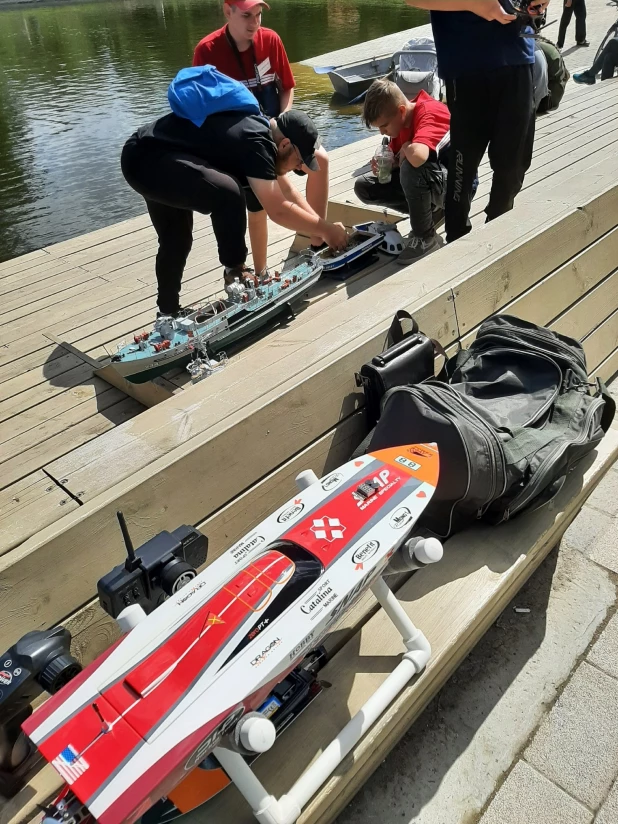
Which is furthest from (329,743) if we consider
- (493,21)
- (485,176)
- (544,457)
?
(485,176)

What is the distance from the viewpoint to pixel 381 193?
15.1ft

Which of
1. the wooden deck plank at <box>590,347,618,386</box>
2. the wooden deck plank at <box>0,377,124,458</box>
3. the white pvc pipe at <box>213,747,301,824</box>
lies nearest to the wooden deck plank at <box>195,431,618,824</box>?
the white pvc pipe at <box>213,747,301,824</box>

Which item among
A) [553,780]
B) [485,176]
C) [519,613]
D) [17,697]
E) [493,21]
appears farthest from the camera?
[485,176]

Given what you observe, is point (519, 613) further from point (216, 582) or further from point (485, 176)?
point (485, 176)

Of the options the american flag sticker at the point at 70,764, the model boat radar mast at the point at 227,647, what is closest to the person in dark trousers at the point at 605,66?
the model boat radar mast at the point at 227,647

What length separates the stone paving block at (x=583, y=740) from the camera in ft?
5.75

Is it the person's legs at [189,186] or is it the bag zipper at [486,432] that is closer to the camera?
the bag zipper at [486,432]

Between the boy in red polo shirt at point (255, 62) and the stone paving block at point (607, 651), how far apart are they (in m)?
2.73

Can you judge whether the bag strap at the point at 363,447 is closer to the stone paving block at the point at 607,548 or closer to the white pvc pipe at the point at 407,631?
the white pvc pipe at the point at 407,631

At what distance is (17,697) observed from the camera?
1.19 meters

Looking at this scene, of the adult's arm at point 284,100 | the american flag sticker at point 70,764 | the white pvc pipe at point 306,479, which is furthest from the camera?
the adult's arm at point 284,100

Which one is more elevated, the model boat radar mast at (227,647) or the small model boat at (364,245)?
the model boat radar mast at (227,647)

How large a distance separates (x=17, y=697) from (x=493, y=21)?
3.39m

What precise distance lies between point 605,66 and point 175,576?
380 inches
